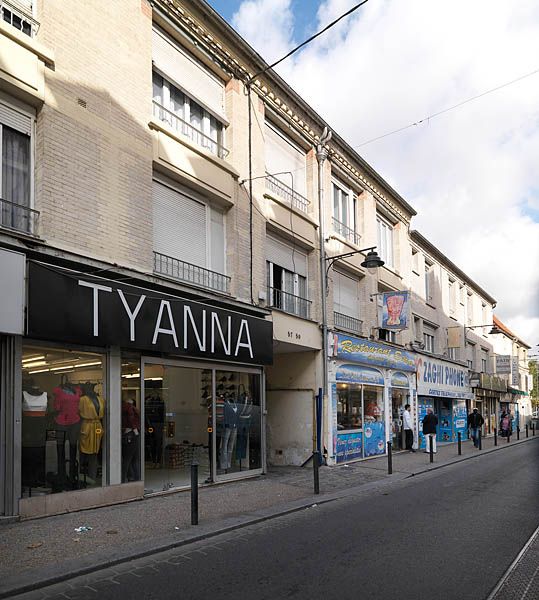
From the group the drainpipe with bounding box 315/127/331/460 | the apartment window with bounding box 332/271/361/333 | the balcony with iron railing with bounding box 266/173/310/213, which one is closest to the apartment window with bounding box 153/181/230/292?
the balcony with iron railing with bounding box 266/173/310/213

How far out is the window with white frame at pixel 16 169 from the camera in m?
8.96

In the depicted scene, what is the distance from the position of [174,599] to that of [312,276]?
12772mm

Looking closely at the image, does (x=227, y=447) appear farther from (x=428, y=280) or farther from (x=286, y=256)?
(x=428, y=280)

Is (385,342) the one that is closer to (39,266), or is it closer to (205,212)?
(205,212)

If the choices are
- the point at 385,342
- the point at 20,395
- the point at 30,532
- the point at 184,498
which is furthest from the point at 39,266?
the point at 385,342

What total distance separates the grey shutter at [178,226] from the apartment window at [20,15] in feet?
11.2

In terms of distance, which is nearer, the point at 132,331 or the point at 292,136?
the point at 132,331

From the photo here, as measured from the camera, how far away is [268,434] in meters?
17.5

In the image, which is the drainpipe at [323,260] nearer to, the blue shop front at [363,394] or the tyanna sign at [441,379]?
the blue shop front at [363,394]

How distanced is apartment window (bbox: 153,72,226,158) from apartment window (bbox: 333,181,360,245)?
20.0 feet

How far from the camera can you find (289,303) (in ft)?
54.3

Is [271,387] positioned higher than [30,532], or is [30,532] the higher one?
[271,387]

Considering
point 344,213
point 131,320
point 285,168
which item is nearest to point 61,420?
point 131,320

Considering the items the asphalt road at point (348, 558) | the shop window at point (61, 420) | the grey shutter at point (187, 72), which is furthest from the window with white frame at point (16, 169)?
the asphalt road at point (348, 558)
